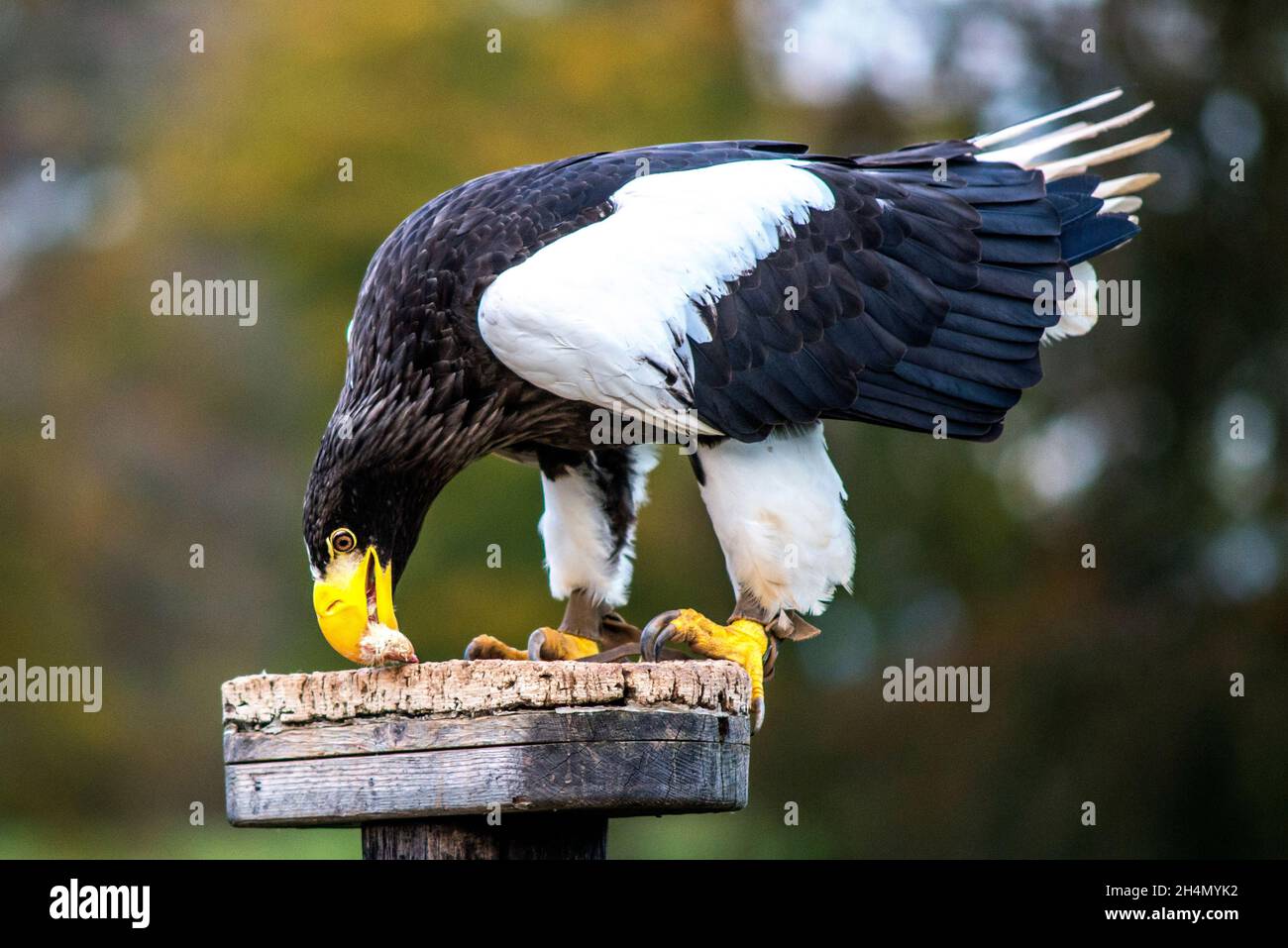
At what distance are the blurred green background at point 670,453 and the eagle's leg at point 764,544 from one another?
4.19 metres

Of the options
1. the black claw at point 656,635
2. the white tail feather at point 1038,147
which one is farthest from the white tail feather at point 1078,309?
the black claw at point 656,635

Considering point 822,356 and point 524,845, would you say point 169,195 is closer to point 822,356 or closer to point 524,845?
point 822,356

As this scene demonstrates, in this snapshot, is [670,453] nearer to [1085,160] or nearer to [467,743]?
[1085,160]

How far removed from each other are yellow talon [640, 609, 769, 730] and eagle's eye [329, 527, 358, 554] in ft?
2.99

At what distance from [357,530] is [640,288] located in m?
1.08

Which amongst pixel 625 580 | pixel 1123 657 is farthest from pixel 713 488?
pixel 1123 657

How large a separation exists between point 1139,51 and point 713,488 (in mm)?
5270

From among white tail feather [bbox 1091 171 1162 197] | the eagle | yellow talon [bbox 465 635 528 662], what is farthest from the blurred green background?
yellow talon [bbox 465 635 528 662]

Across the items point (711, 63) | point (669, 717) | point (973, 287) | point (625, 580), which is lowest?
point (669, 717)

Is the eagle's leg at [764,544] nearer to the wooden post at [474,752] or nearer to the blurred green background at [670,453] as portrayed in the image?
the wooden post at [474,752]

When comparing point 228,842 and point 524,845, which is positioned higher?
point 524,845

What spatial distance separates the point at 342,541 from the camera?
4344 mm

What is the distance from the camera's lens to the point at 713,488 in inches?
188

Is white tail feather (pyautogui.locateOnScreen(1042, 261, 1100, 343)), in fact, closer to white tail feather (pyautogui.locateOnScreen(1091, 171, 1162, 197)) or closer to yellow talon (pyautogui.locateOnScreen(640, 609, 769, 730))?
white tail feather (pyautogui.locateOnScreen(1091, 171, 1162, 197))
